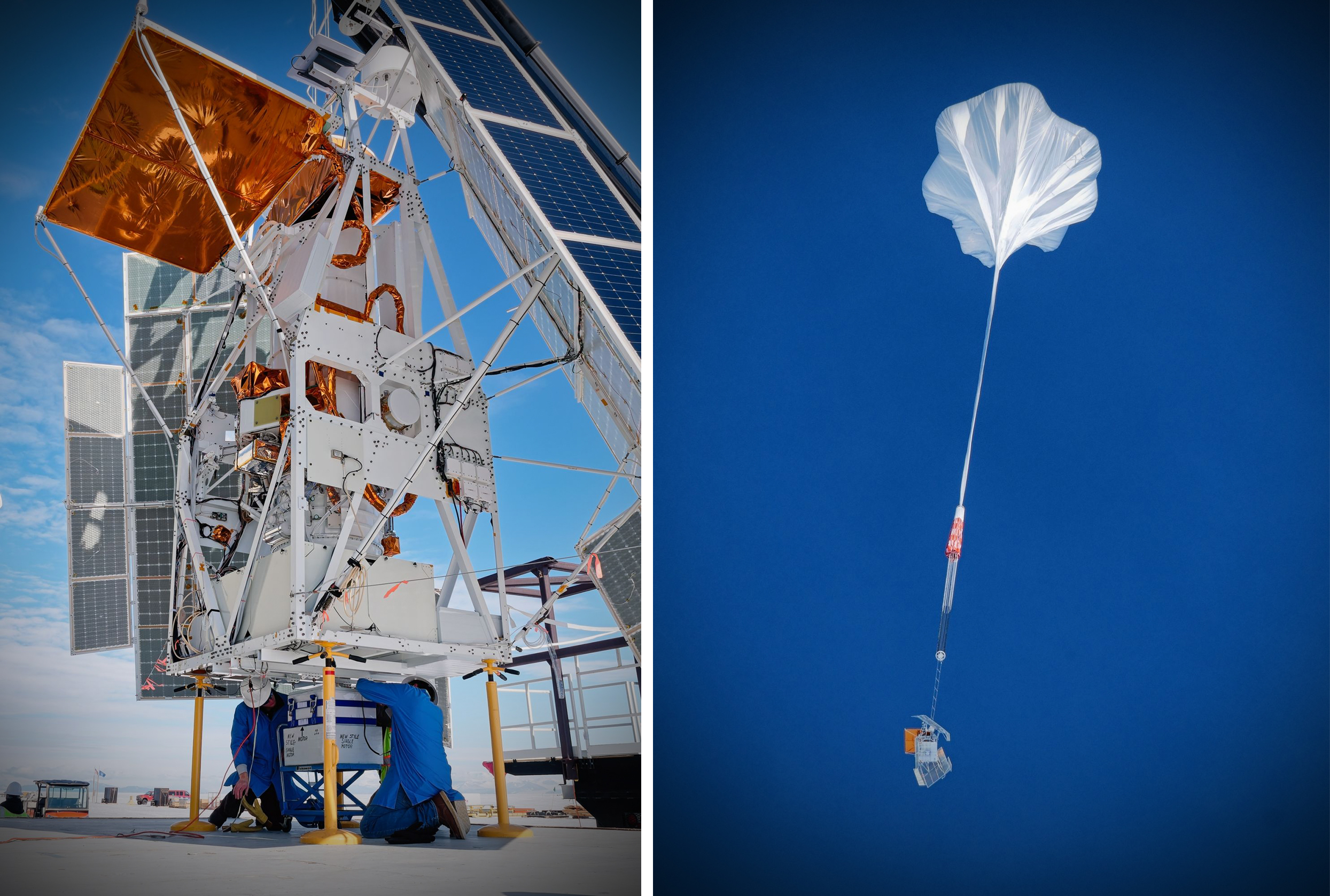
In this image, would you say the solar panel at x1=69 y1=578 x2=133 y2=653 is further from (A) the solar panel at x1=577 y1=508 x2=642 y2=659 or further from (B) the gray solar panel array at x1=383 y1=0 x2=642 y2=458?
(B) the gray solar panel array at x1=383 y1=0 x2=642 y2=458

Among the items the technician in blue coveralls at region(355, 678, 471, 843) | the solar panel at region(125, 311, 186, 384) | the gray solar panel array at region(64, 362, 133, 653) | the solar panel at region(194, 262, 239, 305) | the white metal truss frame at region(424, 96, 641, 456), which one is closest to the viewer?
the white metal truss frame at region(424, 96, 641, 456)

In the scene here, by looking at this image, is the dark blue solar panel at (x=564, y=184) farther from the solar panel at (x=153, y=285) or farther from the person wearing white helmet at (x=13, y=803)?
the solar panel at (x=153, y=285)

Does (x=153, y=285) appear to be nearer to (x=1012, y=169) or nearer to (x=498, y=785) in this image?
(x=498, y=785)

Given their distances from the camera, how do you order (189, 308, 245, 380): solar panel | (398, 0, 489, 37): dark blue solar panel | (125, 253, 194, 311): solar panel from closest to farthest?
(398, 0, 489, 37): dark blue solar panel < (189, 308, 245, 380): solar panel < (125, 253, 194, 311): solar panel

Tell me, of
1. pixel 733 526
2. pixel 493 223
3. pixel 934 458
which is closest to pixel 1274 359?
pixel 934 458

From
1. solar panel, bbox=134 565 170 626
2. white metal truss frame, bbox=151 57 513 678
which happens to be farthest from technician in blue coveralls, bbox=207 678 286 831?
solar panel, bbox=134 565 170 626

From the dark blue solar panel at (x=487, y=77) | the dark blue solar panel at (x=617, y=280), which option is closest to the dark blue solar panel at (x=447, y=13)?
the dark blue solar panel at (x=487, y=77)

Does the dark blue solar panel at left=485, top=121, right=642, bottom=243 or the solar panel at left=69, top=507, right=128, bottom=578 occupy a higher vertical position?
the dark blue solar panel at left=485, top=121, right=642, bottom=243
